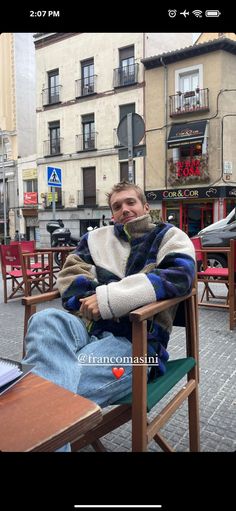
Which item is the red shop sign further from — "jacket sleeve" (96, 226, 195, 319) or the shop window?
"jacket sleeve" (96, 226, 195, 319)

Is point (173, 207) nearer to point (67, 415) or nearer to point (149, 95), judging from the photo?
point (149, 95)

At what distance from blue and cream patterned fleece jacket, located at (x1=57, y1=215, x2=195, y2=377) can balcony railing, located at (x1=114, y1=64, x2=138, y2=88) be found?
646 inches

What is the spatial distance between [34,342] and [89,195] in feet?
57.7

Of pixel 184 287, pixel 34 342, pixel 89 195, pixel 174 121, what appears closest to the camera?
pixel 34 342

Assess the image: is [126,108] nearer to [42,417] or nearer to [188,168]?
[188,168]

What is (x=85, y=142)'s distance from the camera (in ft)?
60.7

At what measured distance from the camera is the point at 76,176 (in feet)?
61.8

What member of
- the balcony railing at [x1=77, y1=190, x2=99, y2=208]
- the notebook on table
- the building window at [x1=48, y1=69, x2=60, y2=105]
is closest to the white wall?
the building window at [x1=48, y1=69, x2=60, y2=105]

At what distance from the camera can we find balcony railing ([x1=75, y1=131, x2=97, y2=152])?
18188mm

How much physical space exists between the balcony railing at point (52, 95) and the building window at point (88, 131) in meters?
1.57

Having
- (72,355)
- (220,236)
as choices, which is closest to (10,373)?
(72,355)

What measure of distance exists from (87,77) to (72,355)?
18.1m

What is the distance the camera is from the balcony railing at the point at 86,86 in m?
17.2
